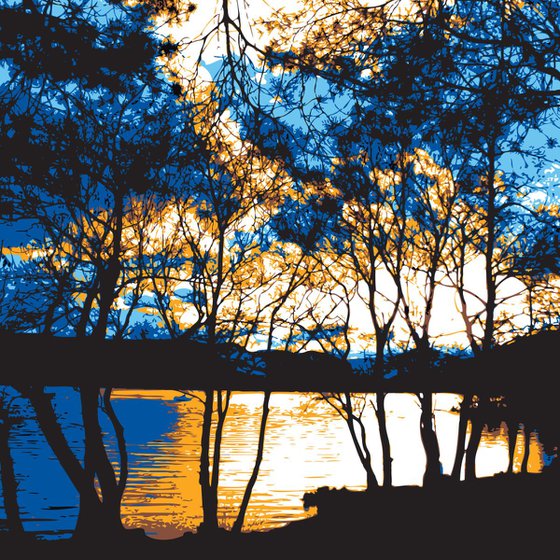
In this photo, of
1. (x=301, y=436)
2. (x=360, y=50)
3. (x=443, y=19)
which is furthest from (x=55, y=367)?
(x=301, y=436)

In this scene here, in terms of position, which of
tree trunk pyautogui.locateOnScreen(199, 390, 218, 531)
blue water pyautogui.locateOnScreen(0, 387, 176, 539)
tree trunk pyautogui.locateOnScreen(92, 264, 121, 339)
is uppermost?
tree trunk pyautogui.locateOnScreen(92, 264, 121, 339)

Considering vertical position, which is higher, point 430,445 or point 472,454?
point 430,445

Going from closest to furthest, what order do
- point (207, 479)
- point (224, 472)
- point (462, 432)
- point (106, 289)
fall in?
1. point (106, 289)
2. point (207, 479)
3. point (462, 432)
4. point (224, 472)

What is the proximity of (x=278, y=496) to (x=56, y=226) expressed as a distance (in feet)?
148

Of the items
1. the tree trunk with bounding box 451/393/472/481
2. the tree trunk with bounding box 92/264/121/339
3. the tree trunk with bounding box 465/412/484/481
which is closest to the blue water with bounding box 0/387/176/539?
the tree trunk with bounding box 92/264/121/339

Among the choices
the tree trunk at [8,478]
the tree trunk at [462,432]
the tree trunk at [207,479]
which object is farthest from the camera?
the tree trunk at [462,432]

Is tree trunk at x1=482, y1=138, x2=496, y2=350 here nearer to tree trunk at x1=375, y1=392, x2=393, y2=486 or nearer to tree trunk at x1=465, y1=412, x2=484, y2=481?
tree trunk at x1=465, y1=412, x2=484, y2=481

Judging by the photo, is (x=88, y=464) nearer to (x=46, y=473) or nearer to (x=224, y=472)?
(x=224, y=472)

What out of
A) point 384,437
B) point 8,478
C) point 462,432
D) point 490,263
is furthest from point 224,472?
point 8,478

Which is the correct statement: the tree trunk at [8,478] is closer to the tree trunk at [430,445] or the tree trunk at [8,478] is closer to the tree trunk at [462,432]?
the tree trunk at [430,445]

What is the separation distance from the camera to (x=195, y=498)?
195 ft

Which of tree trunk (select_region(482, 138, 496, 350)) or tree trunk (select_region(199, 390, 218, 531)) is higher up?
tree trunk (select_region(482, 138, 496, 350))

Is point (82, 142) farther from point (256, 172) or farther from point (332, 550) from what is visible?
point (332, 550)

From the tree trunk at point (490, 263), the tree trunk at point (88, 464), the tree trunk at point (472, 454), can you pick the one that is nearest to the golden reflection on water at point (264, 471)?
the tree trunk at point (472, 454)
